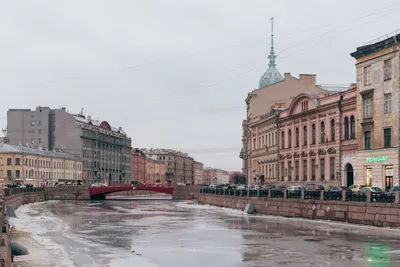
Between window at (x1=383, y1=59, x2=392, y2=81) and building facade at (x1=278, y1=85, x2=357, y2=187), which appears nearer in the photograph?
window at (x1=383, y1=59, x2=392, y2=81)

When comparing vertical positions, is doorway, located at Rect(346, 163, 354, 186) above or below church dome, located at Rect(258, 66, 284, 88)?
below

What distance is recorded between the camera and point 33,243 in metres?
38.6

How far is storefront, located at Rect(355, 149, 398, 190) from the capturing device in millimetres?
61625

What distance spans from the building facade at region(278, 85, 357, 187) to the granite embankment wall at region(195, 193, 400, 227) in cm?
1041

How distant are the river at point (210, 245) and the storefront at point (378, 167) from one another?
39.1ft

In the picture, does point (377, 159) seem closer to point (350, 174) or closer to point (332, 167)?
point (350, 174)

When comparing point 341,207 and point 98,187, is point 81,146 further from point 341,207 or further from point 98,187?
point 341,207

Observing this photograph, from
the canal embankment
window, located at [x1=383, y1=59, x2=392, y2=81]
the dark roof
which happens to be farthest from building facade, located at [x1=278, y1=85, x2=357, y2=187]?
window, located at [x1=383, y1=59, x2=392, y2=81]

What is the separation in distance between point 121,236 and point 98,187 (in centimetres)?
9535

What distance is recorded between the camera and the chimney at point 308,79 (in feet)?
374

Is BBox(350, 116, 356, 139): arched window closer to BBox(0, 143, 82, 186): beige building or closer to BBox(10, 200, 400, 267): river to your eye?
BBox(10, 200, 400, 267): river

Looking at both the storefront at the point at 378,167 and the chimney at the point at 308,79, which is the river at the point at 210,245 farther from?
the chimney at the point at 308,79

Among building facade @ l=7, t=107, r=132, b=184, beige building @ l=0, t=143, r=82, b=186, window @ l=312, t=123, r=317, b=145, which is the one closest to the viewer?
window @ l=312, t=123, r=317, b=145

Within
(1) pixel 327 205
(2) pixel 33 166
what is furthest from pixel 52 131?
(1) pixel 327 205
